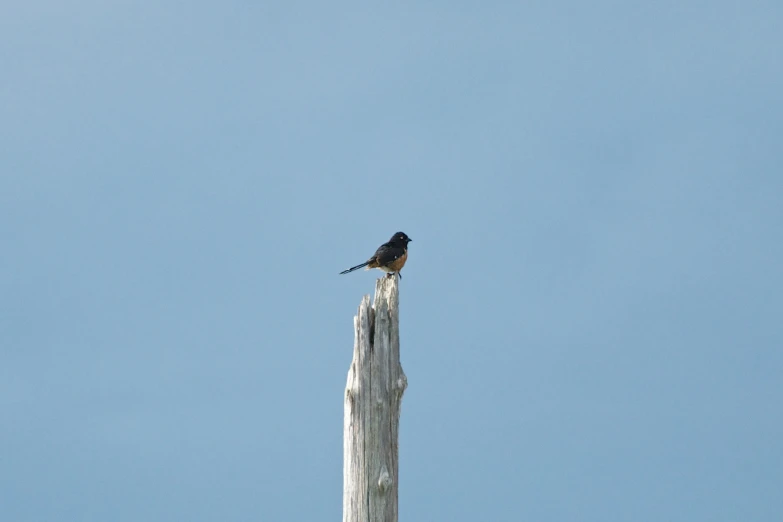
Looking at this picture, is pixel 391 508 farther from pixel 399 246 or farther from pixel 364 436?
pixel 399 246

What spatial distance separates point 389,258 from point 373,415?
18.6 feet

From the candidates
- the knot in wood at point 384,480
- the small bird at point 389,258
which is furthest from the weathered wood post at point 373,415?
the small bird at point 389,258

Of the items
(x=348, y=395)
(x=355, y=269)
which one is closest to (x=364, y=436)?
(x=348, y=395)

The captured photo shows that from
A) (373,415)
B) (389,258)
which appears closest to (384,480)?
(373,415)

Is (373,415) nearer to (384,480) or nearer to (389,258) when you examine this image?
(384,480)

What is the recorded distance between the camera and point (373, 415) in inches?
256

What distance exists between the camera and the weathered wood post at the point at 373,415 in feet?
21.0

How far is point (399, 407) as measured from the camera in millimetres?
6660

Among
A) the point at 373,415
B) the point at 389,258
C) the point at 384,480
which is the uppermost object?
the point at 389,258

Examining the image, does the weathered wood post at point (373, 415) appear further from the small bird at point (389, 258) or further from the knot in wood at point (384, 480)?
the small bird at point (389, 258)

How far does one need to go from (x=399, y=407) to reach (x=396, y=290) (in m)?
0.88

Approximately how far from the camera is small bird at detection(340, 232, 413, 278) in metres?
12.0

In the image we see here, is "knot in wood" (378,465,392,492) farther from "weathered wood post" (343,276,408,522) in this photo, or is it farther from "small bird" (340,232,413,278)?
"small bird" (340,232,413,278)

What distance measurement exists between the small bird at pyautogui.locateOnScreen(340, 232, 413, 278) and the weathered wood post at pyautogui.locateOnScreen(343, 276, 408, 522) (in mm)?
5193
